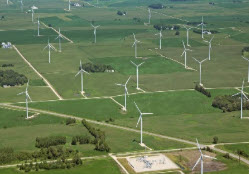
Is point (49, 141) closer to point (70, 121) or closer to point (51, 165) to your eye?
point (51, 165)

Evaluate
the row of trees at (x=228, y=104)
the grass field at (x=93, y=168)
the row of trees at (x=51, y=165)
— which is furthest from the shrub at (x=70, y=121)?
the row of trees at (x=228, y=104)

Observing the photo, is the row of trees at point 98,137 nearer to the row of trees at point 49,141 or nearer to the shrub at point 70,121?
the shrub at point 70,121

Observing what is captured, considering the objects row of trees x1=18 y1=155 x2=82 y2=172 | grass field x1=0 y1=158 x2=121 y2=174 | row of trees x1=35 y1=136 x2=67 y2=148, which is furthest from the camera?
row of trees x1=35 y1=136 x2=67 y2=148

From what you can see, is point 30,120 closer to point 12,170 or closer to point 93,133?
point 93,133

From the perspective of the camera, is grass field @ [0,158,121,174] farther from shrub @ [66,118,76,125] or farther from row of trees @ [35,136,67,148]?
shrub @ [66,118,76,125]

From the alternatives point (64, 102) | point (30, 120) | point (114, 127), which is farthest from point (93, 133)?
point (64, 102)

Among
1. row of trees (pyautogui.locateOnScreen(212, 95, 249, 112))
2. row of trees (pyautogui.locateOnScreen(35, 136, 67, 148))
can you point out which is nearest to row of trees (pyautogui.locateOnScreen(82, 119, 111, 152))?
row of trees (pyautogui.locateOnScreen(35, 136, 67, 148))
